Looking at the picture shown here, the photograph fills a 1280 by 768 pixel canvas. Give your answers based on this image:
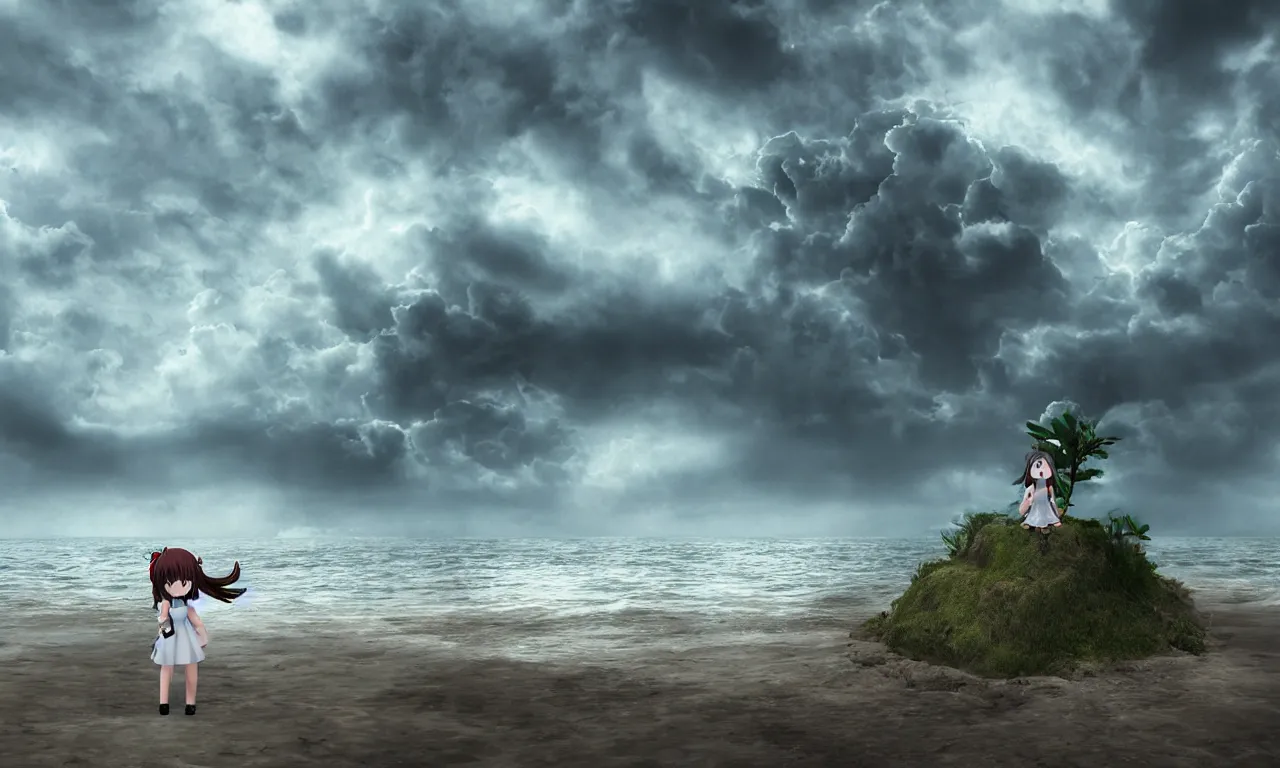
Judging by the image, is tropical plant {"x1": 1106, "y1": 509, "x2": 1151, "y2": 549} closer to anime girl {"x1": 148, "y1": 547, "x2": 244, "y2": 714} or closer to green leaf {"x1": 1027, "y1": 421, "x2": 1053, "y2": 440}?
green leaf {"x1": 1027, "y1": 421, "x2": 1053, "y2": 440}

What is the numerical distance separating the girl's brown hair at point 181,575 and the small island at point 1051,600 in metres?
10.8

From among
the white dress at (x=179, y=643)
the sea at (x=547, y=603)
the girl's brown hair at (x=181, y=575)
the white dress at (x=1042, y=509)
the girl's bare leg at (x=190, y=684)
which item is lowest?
the sea at (x=547, y=603)

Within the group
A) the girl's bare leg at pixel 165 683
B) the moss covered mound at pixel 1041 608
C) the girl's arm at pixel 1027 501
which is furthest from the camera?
the girl's arm at pixel 1027 501

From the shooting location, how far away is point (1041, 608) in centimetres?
1471

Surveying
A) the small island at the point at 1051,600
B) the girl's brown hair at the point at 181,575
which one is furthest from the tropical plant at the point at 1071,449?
the girl's brown hair at the point at 181,575

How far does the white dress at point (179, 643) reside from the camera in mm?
11781

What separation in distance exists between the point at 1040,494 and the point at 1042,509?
24 cm

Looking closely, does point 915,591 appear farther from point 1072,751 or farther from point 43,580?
point 43,580

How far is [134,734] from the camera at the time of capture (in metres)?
11.0

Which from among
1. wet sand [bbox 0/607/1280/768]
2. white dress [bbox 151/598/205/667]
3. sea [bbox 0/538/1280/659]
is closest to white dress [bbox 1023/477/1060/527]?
wet sand [bbox 0/607/1280/768]

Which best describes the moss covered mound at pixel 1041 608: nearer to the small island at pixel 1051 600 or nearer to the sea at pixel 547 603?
the small island at pixel 1051 600

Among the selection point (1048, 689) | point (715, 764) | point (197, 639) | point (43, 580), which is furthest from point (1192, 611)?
point (43, 580)

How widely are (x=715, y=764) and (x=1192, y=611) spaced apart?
1360cm

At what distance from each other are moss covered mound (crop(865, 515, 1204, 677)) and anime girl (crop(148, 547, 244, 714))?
35.8 ft
